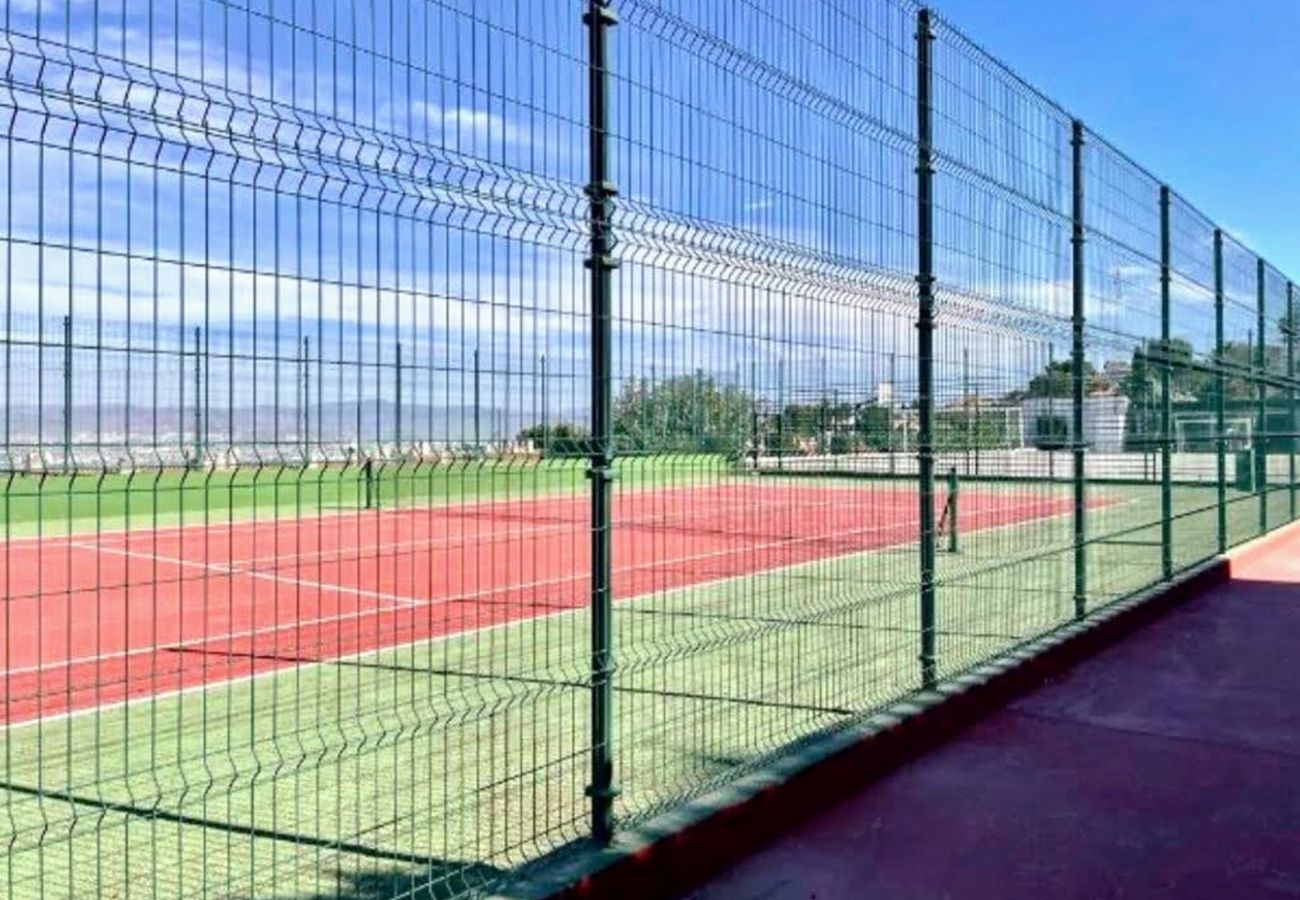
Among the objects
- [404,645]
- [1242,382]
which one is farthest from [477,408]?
[1242,382]

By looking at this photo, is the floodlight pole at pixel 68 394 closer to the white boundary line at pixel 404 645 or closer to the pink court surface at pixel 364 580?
the pink court surface at pixel 364 580

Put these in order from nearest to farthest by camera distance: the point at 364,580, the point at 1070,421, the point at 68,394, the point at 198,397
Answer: the point at 68,394 → the point at 198,397 → the point at 1070,421 → the point at 364,580

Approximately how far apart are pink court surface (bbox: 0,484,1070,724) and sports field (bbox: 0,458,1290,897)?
0.07m

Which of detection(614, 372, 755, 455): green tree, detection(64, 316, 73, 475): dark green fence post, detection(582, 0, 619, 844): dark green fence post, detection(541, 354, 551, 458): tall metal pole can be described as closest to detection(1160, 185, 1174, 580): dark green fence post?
detection(614, 372, 755, 455): green tree

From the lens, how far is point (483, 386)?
3826mm

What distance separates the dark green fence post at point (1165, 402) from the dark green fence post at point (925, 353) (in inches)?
211

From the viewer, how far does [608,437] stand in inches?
173

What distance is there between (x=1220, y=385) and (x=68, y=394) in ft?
45.1

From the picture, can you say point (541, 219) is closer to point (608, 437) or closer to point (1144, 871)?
point (608, 437)

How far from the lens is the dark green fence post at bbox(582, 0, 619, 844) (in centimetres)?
436

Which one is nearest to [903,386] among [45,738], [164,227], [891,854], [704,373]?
[704,373]

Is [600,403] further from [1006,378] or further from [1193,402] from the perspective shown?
[1193,402]

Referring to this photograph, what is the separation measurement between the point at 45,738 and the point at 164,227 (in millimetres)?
4952

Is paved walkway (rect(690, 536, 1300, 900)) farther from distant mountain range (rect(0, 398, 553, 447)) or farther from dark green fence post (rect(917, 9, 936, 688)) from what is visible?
distant mountain range (rect(0, 398, 553, 447))
